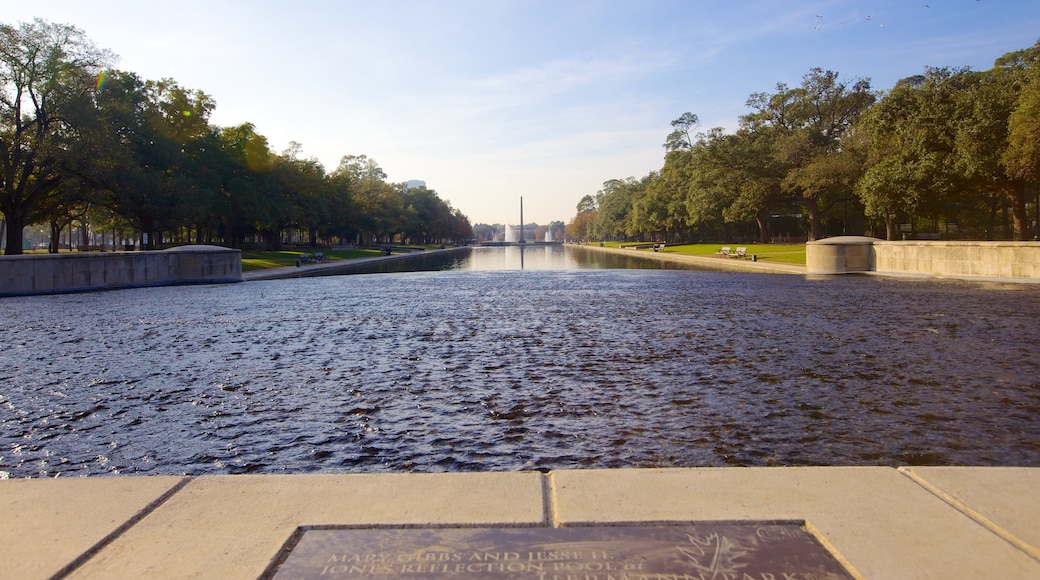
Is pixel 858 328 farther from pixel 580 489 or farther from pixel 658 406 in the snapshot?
pixel 580 489

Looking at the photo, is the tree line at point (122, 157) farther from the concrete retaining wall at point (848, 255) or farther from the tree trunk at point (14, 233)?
the concrete retaining wall at point (848, 255)

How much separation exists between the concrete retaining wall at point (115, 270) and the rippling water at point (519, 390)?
33.8 feet

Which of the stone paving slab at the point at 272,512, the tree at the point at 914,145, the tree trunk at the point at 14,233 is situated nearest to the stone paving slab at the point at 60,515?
the stone paving slab at the point at 272,512

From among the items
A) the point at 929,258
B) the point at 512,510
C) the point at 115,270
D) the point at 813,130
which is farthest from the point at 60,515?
the point at 813,130

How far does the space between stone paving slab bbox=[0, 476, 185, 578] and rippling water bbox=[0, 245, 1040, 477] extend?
0.90m

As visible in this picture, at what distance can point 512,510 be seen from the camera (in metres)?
4.26

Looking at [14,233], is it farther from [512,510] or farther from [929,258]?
[929,258]

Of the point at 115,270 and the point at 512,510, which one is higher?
the point at 115,270

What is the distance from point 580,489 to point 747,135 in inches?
2646

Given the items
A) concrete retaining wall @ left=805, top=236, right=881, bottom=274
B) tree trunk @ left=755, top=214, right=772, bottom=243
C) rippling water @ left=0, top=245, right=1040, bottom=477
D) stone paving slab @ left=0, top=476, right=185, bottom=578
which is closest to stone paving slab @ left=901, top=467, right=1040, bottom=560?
rippling water @ left=0, top=245, right=1040, bottom=477

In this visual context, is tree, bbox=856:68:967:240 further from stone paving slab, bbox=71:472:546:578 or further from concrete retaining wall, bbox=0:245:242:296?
stone paving slab, bbox=71:472:546:578

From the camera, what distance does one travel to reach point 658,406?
305 inches

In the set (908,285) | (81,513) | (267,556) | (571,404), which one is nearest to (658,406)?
(571,404)

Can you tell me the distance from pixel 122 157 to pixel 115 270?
12858 millimetres
